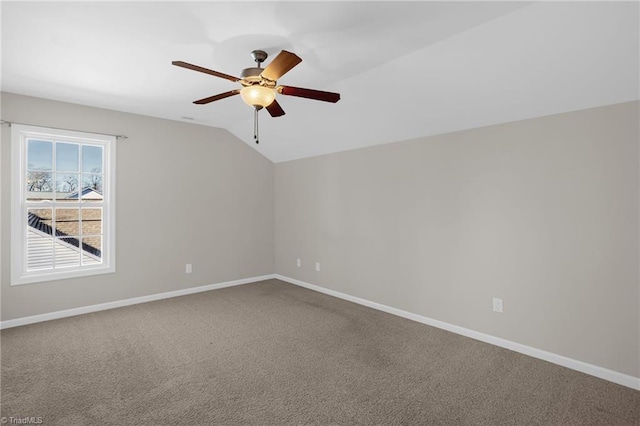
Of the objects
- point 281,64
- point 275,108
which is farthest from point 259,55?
point 281,64

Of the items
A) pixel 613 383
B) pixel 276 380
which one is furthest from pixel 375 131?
pixel 613 383

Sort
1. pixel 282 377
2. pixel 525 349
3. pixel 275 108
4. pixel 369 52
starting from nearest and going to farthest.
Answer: pixel 282 377 < pixel 369 52 < pixel 275 108 < pixel 525 349

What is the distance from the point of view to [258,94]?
2.36 m

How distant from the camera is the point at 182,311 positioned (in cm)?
422

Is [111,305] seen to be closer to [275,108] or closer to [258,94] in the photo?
[275,108]

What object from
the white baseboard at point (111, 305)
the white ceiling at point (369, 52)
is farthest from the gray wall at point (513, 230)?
the white baseboard at point (111, 305)

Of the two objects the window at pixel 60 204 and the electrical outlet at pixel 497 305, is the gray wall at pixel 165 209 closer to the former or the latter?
the window at pixel 60 204

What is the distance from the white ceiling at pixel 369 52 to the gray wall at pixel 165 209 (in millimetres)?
755

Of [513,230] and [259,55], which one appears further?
[513,230]

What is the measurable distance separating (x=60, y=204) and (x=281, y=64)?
11.8 feet

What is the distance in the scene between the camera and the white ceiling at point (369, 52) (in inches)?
83.9

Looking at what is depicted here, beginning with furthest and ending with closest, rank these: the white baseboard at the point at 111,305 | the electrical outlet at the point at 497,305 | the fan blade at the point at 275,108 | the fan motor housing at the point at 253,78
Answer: the white baseboard at the point at 111,305 → the electrical outlet at the point at 497,305 → the fan blade at the point at 275,108 → the fan motor housing at the point at 253,78

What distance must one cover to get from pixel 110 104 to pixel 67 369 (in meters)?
2.99

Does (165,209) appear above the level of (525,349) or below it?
above
